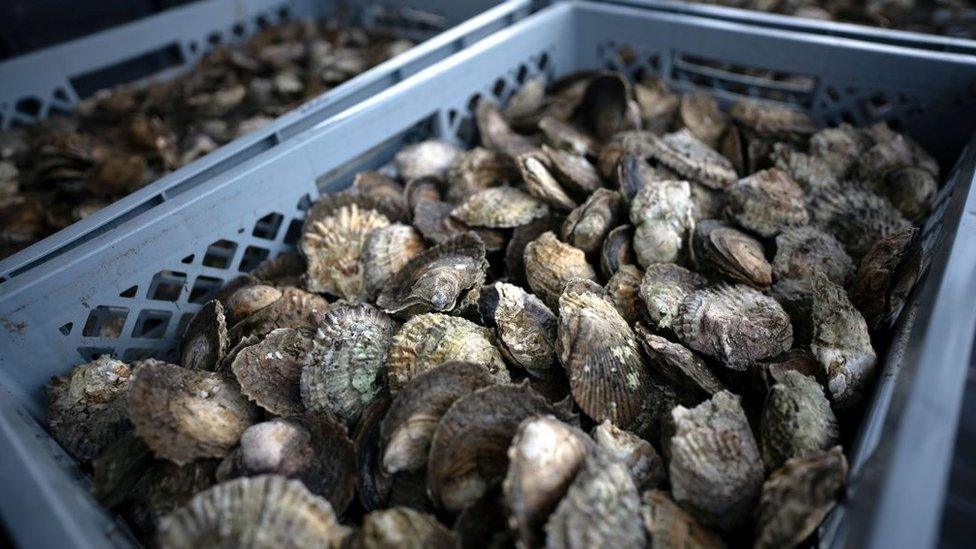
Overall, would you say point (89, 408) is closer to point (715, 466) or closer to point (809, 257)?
point (715, 466)

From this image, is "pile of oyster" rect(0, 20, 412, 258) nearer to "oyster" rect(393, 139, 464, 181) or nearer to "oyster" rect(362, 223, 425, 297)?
"oyster" rect(393, 139, 464, 181)

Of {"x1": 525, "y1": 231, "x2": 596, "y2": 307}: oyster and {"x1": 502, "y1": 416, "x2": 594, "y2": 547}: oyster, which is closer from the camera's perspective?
{"x1": 502, "y1": 416, "x2": 594, "y2": 547}: oyster

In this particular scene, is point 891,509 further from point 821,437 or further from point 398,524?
point 398,524

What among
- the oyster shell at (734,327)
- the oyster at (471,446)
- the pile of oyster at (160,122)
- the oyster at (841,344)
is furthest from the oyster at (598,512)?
the pile of oyster at (160,122)

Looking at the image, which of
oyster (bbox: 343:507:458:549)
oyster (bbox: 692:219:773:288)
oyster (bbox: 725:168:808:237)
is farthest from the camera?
oyster (bbox: 725:168:808:237)

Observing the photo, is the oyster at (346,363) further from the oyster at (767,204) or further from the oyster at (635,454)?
the oyster at (767,204)

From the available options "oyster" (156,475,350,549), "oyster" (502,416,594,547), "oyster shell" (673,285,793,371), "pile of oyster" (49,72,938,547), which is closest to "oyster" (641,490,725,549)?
"pile of oyster" (49,72,938,547)
